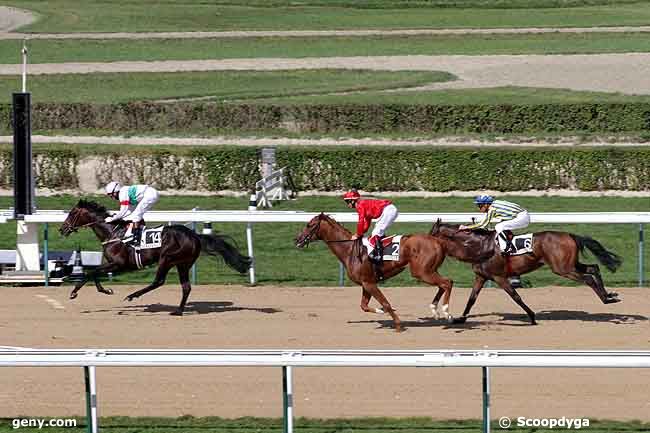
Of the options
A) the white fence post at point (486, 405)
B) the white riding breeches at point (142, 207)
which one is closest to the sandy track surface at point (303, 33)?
the white riding breeches at point (142, 207)

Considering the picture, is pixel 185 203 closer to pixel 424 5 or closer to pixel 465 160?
pixel 465 160

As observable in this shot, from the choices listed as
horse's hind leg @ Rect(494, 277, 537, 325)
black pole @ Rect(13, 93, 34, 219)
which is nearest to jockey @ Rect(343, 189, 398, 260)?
horse's hind leg @ Rect(494, 277, 537, 325)

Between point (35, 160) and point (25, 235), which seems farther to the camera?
point (35, 160)

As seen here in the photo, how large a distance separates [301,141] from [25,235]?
35.1 ft

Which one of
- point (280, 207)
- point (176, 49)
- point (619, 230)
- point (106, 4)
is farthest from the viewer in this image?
point (106, 4)

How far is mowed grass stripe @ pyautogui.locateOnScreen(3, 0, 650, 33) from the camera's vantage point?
47.0 metres

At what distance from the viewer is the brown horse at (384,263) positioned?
13.4 metres

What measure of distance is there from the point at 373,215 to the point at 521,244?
148cm

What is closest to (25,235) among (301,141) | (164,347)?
(164,347)

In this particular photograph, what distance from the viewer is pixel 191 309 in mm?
14906

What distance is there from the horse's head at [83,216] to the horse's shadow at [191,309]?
895 millimetres

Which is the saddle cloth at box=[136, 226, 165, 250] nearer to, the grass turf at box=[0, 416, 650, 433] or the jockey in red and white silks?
the jockey in red and white silks

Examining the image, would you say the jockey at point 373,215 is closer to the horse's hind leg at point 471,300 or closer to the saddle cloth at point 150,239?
the horse's hind leg at point 471,300

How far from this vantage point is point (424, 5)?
2066 inches
